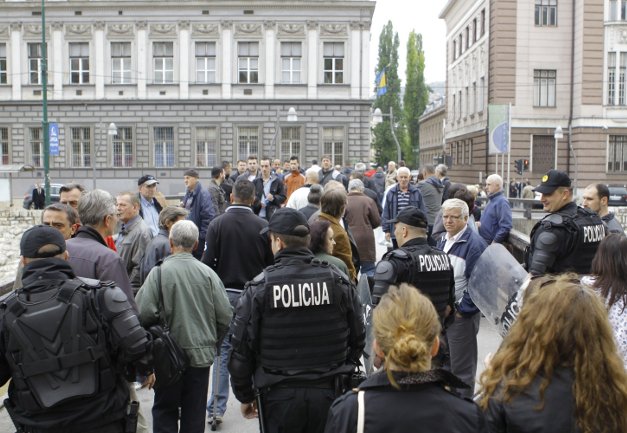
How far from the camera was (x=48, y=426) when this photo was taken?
3791mm

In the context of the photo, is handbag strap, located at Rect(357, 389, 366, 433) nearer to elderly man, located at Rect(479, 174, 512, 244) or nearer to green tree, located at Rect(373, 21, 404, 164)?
elderly man, located at Rect(479, 174, 512, 244)

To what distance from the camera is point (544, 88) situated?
42.4m

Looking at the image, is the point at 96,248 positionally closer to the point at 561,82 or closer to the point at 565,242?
the point at 565,242

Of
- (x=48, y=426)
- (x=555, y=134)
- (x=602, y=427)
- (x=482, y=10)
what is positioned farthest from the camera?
(x=482, y=10)

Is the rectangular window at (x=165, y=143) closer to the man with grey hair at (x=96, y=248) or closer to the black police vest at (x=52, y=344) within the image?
the man with grey hair at (x=96, y=248)

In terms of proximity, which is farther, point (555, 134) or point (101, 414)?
point (555, 134)

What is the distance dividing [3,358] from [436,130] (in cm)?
7192

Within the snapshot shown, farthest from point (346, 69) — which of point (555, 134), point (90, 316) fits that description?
point (90, 316)

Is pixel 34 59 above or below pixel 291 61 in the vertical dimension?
above

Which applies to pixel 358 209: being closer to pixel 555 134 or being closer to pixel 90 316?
pixel 90 316

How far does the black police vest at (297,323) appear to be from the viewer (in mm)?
4195

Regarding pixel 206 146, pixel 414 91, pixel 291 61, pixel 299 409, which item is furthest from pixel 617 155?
pixel 299 409

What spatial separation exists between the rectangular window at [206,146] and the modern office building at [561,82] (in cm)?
1668

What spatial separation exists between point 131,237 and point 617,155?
128ft
